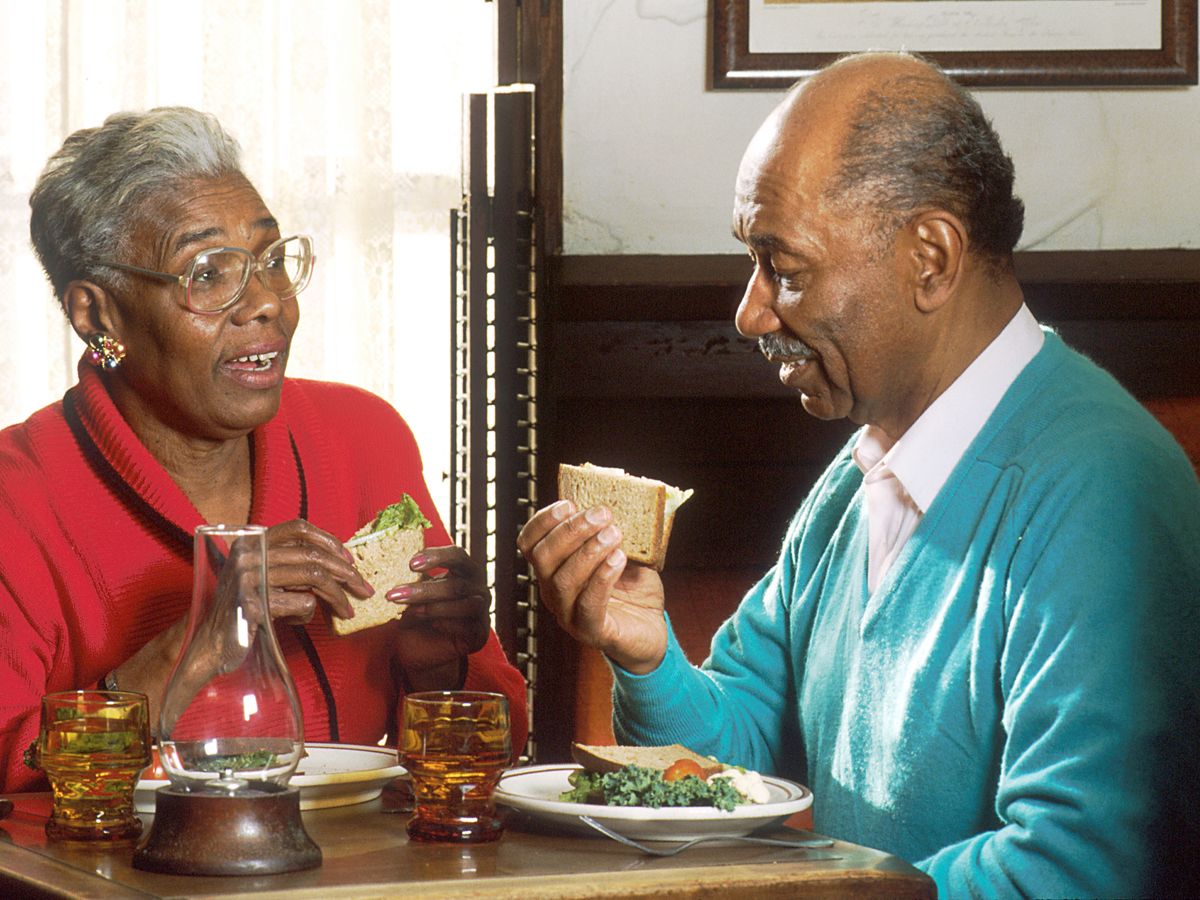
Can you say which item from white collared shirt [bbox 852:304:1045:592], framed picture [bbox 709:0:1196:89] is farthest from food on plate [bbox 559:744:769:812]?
framed picture [bbox 709:0:1196:89]

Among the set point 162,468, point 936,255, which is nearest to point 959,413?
point 936,255

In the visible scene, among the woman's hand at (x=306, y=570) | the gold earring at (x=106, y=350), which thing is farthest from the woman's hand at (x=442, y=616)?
the gold earring at (x=106, y=350)

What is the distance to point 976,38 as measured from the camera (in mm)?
3361

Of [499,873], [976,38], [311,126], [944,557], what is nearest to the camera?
[499,873]

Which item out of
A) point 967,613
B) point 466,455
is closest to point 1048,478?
point 967,613

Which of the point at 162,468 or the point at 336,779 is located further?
the point at 162,468

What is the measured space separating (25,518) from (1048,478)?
155 centimetres

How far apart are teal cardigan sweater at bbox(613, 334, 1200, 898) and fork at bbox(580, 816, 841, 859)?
0.71ft

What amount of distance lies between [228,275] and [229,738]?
3.95 feet

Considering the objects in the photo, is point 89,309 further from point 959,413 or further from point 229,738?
point 959,413

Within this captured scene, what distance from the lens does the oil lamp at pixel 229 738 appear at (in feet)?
4.90

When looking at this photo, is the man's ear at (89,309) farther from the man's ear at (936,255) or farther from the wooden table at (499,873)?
the man's ear at (936,255)

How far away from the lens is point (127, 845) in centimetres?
162

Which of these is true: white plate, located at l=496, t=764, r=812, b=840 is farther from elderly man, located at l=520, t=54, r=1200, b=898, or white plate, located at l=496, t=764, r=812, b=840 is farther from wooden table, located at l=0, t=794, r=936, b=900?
elderly man, located at l=520, t=54, r=1200, b=898
